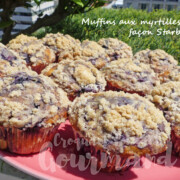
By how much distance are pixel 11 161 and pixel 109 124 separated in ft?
2.13

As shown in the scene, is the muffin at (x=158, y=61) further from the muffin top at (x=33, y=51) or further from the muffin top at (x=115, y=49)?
the muffin top at (x=33, y=51)

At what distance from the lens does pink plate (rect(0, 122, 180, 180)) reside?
150cm

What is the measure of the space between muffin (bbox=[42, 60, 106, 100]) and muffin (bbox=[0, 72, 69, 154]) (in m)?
0.33

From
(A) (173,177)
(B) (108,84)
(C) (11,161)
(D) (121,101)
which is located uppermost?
(D) (121,101)

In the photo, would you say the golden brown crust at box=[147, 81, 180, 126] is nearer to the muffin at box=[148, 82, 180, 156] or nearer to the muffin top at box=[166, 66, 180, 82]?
the muffin at box=[148, 82, 180, 156]

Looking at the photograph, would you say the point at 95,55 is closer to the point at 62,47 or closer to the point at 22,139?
the point at 62,47

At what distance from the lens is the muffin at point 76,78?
6.91ft

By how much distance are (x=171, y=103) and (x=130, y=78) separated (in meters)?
0.53

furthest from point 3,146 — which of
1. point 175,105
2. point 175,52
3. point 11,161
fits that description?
point 175,52

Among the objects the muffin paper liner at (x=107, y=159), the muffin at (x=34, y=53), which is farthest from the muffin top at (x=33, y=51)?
the muffin paper liner at (x=107, y=159)

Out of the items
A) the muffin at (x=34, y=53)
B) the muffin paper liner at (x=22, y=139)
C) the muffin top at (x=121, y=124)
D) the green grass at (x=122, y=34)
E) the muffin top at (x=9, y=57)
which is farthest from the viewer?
the green grass at (x=122, y=34)

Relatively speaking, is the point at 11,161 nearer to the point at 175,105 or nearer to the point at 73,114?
the point at 73,114

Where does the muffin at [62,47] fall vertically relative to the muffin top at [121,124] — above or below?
above

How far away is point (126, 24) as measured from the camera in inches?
212
